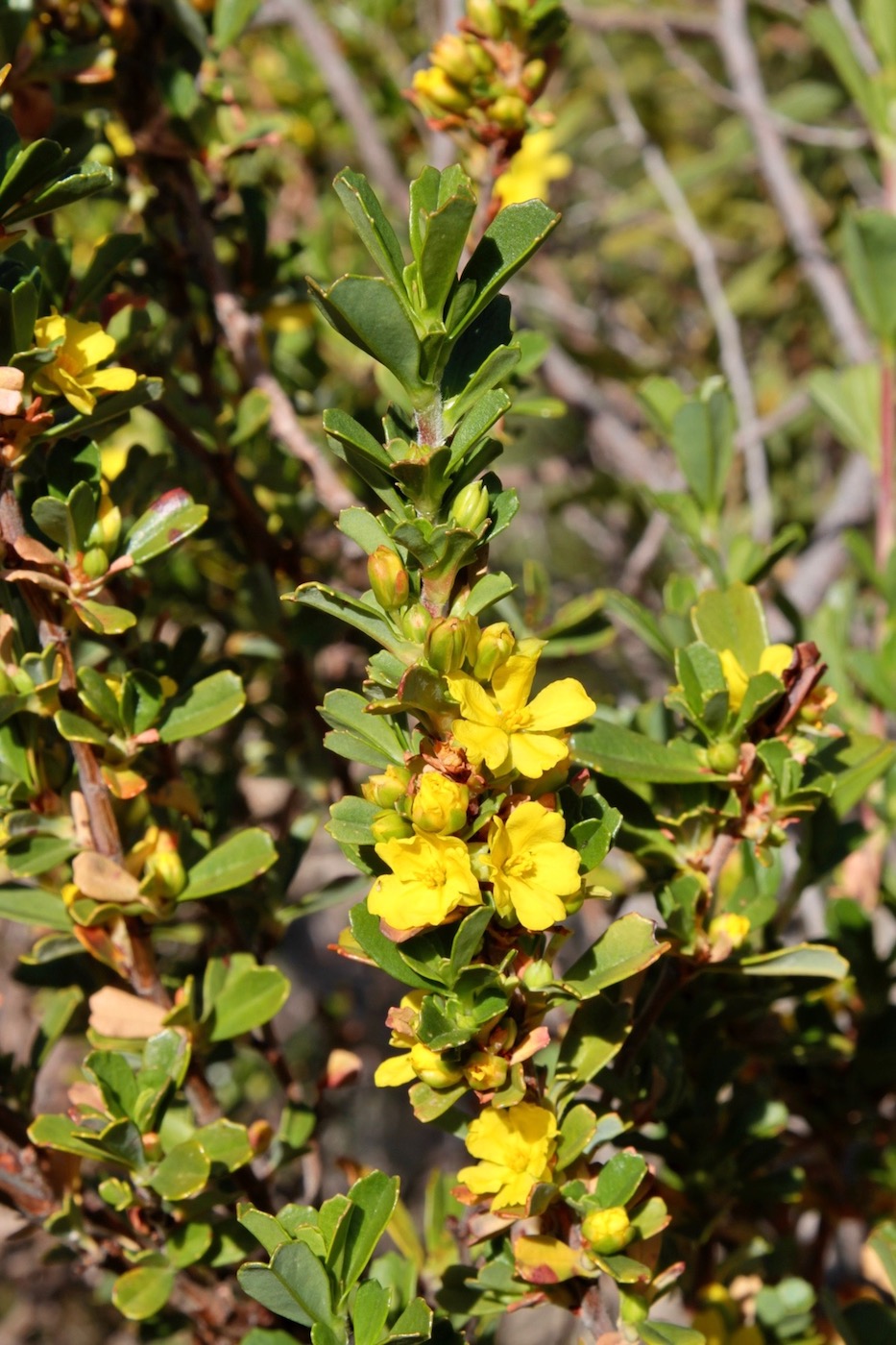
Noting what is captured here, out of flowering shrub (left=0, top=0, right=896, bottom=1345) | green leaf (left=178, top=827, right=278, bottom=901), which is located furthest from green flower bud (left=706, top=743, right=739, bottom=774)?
green leaf (left=178, top=827, right=278, bottom=901)

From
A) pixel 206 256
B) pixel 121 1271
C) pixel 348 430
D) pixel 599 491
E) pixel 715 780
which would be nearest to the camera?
pixel 348 430

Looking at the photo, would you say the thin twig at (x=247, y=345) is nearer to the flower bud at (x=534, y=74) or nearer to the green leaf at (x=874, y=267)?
the flower bud at (x=534, y=74)

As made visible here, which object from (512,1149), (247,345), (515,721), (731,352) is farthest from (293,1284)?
(731,352)

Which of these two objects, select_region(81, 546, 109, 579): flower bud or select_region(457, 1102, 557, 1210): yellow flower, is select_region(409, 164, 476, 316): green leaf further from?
select_region(457, 1102, 557, 1210): yellow flower

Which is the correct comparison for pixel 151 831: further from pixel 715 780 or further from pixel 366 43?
pixel 366 43

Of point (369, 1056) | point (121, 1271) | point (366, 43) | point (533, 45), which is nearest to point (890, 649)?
point (533, 45)

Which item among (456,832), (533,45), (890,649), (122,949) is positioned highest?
(533,45)

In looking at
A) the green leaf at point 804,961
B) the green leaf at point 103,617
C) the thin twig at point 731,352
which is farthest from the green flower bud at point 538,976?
the thin twig at point 731,352
